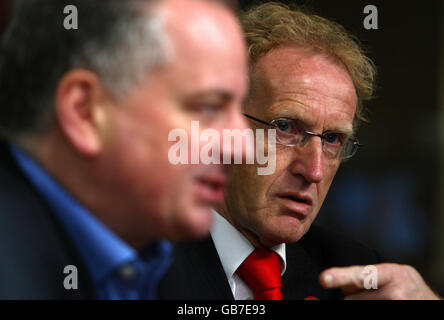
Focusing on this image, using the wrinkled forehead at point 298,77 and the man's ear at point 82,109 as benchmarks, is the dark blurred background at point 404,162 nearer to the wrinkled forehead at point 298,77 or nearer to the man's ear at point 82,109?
the wrinkled forehead at point 298,77

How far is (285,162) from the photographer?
159 cm

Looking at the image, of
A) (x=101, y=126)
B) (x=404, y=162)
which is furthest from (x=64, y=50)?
(x=404, y=162)

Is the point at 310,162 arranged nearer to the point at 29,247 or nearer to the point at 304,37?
the point at 304,37

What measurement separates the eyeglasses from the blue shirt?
2.29 ft

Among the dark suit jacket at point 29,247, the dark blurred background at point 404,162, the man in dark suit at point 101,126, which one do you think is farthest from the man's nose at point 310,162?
the dark blurred background at point 404,162

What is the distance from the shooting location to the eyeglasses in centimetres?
162

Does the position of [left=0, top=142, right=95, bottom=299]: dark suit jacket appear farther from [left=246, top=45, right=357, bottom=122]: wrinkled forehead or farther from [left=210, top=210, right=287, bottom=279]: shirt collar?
[left=246, top=45, right=357, bottom=122]: wrinkled forehead

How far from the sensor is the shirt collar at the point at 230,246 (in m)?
1.55

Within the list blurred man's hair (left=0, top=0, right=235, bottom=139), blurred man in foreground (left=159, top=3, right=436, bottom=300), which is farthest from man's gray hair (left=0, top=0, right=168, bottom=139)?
blurred man in foreground (left=159, top=3, right=436, bottom=300)

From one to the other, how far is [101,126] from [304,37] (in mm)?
943

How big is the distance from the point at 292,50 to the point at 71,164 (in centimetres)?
90

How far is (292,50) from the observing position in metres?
1.66
